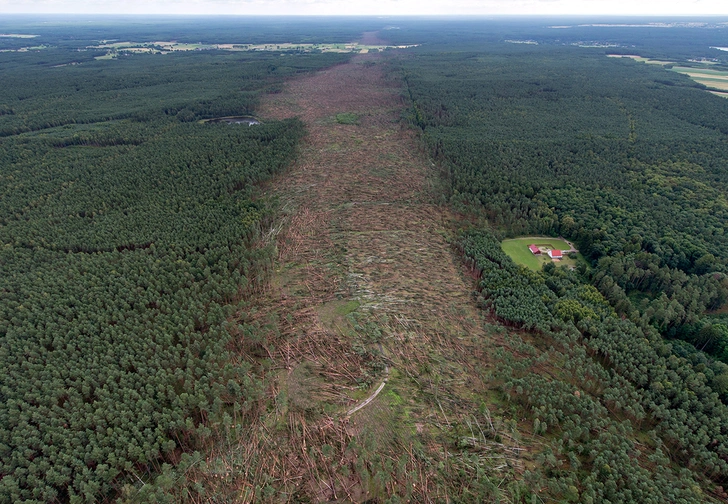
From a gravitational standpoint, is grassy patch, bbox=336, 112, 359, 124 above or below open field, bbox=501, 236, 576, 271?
above

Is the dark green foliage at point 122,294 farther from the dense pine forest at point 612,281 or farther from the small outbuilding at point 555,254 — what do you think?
the small outbuilding at point 555,254

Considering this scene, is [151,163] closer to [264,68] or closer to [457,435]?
[457,435]

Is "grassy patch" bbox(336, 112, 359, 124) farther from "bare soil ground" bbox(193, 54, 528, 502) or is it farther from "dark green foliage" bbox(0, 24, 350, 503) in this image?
"bare soil ground" bbox(193, 54, 528, 502)

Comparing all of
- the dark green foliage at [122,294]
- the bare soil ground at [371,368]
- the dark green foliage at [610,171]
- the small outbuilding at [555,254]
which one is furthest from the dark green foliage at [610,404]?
the dark green foliage at [122,294]

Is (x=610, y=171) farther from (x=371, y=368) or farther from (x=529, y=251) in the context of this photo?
(x=371, y=368)

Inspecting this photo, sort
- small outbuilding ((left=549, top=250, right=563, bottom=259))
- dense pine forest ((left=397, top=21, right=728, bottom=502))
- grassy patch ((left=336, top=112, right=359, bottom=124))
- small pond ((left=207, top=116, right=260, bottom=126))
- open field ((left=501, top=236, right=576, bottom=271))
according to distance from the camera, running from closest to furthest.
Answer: dense pine forest ((left=397, top=21, right=728, bottom=502)) → open field ((left=501, top=236, right=576, bottom=271)) → small outbuilding ((left=549, top=250, right=563, bottom=259)) → grassy patch ((left=336, top=112, right=359, bottom=124)) → small pond ((left=207, top=116, right=260, bottom=126))

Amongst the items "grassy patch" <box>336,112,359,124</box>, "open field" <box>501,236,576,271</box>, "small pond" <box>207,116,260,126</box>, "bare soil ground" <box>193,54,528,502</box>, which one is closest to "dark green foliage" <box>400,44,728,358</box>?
"open field" <box>501,236,576,271</box>

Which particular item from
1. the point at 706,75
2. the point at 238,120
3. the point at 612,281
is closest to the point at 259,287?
the point at 612,281
